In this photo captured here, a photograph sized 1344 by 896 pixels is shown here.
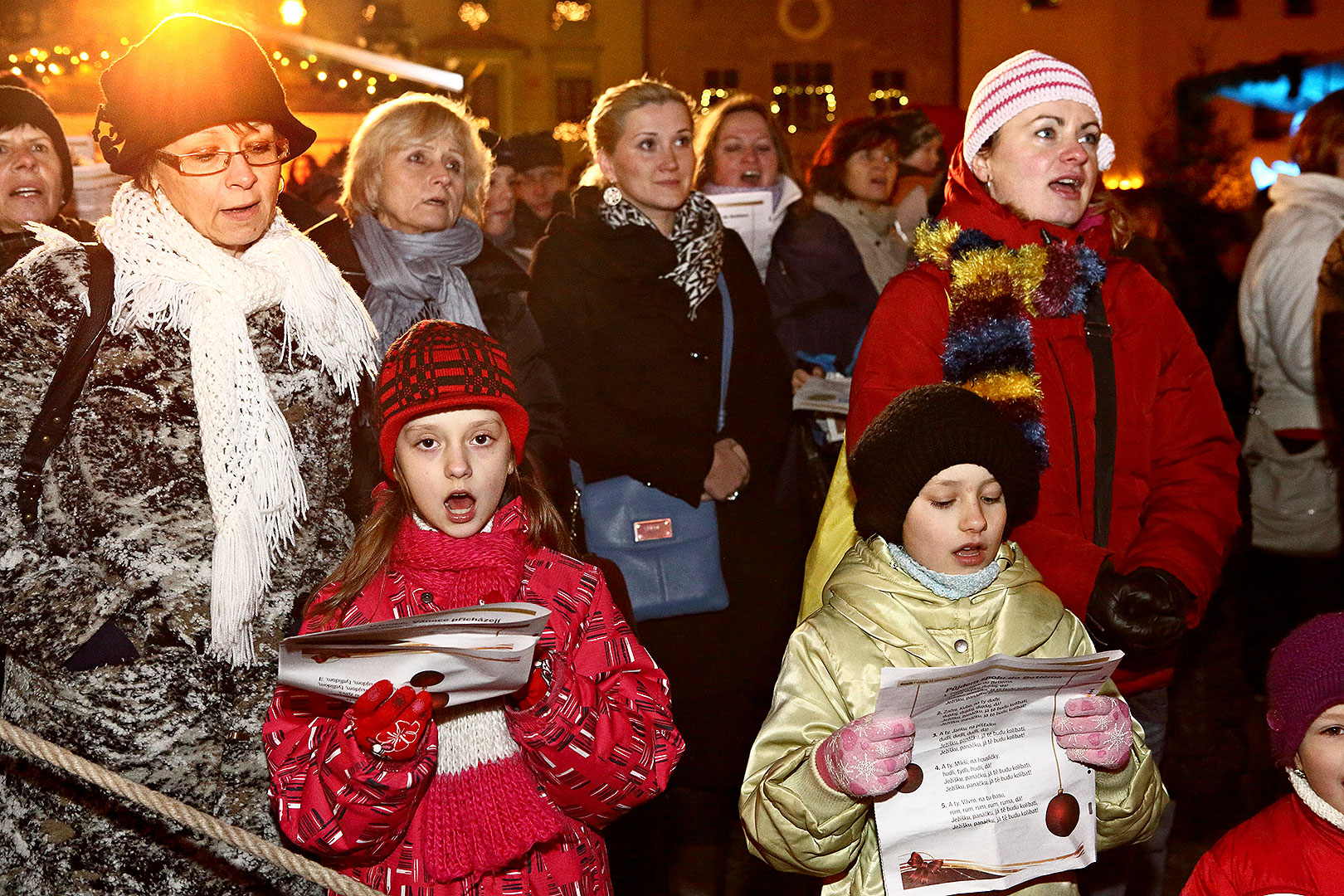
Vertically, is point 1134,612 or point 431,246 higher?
point 431,246

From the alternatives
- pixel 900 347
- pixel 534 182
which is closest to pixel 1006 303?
pixel 900 347

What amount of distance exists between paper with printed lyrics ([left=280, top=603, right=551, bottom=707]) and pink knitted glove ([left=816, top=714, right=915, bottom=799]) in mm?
545

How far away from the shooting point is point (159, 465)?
2.56 meters

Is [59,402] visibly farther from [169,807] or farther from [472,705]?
[472,705]

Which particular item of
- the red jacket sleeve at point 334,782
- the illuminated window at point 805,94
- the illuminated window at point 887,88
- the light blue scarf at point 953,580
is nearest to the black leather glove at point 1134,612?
the light blue scarf at point 953,580

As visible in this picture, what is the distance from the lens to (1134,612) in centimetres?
259

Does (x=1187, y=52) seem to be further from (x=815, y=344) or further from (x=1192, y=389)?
(x=1192, y=389)

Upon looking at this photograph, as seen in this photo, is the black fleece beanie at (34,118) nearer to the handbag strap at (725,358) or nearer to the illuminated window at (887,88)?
the handbag strap at (725,358)

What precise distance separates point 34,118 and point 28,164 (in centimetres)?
18

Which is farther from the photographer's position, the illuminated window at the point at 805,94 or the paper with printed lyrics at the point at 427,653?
the illuminated window at the point at 805,94

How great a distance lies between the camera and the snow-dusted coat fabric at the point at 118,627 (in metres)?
2.46

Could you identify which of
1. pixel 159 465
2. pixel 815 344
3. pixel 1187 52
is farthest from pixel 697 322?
pixel 1187 52

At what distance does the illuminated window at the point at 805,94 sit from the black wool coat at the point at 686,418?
28121 mm

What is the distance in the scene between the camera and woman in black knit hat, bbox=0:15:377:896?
2.49 meters
